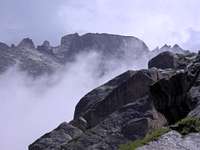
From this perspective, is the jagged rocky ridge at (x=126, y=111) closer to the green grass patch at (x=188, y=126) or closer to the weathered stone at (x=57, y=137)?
the weathered stone at (x=57, y=137)

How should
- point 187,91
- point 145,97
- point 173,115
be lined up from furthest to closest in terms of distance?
point 145,97 → point 173,115 → point 187,91

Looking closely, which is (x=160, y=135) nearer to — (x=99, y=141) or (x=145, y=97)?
(x=99, y=141)

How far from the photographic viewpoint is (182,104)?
1324 inches

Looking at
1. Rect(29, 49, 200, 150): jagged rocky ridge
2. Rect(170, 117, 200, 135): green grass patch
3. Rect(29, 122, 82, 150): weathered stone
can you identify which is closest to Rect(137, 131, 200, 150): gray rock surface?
Rect(170, 117, 200, 135): green grass patch

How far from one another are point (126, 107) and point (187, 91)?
55.3 meters

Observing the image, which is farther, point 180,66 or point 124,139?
point 180,66

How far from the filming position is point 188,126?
73.2 feet

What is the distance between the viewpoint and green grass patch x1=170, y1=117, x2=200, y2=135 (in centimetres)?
2197

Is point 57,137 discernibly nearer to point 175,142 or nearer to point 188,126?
point 188,126

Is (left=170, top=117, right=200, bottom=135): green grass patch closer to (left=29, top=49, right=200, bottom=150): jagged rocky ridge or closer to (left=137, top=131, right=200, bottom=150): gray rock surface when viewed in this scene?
(left=137, top=131, right=200, bottom=150): gray rock surface

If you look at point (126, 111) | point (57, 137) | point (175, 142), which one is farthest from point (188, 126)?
point (57, 137)

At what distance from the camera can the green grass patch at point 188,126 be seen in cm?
2197

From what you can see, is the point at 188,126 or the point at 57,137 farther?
the point at 57,137

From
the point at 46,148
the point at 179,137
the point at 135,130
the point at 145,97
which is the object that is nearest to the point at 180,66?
the point at 145,97
